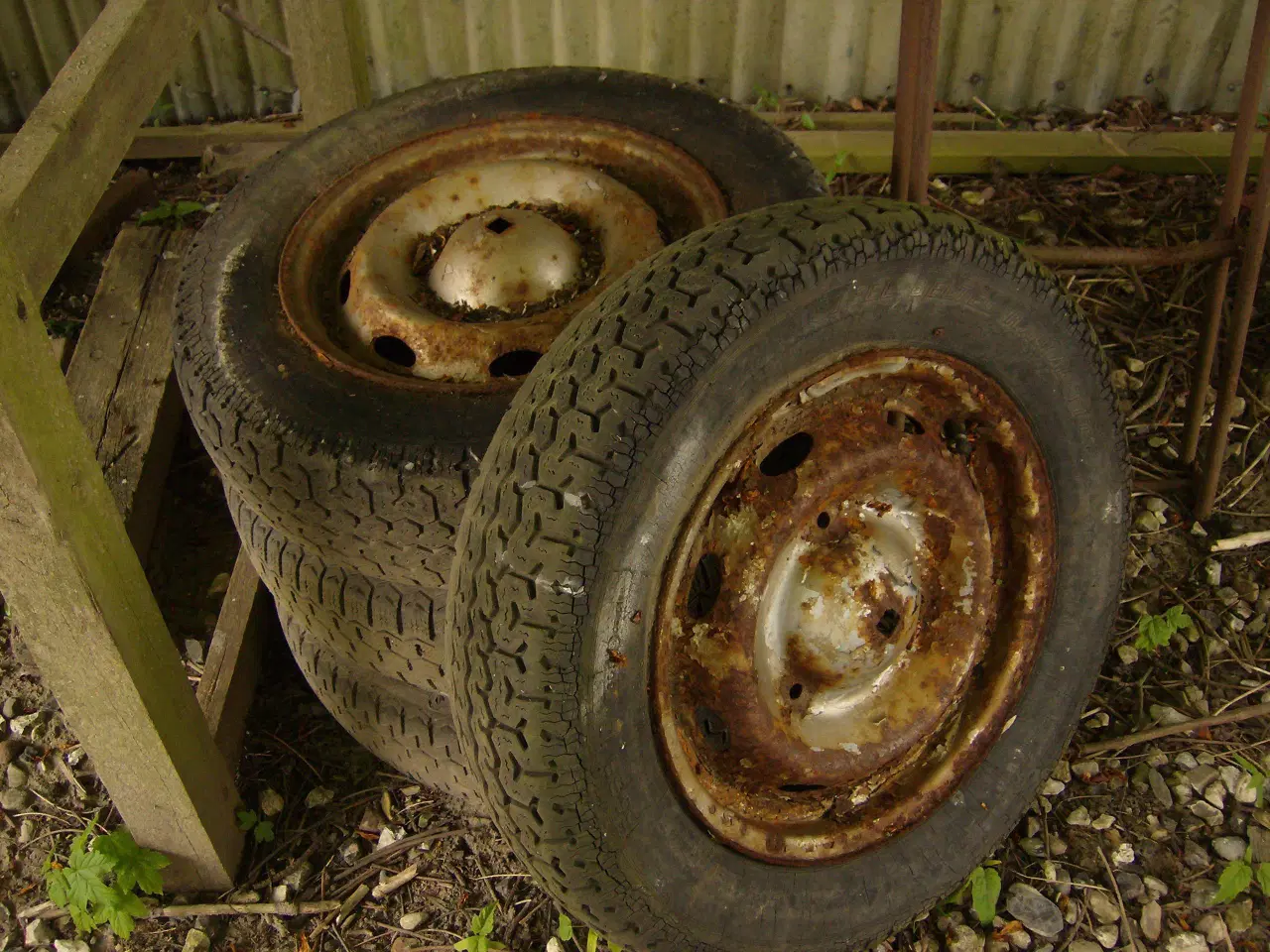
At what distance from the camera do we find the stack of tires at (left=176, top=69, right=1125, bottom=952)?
163 cm

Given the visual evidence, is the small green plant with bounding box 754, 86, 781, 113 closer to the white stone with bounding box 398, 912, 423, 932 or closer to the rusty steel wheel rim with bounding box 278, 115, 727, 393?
the rusty steel wheel rim with bounding box 278, 115, 727, 393

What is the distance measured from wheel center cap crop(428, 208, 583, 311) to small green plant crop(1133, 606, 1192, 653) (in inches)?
62.1

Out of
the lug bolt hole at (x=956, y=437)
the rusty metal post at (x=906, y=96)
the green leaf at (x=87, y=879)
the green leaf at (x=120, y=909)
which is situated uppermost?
the rusty metal post at (x=906, y=96)

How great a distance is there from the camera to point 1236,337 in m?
2.85

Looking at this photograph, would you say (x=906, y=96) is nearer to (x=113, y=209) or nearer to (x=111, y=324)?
(x=111, y=324)

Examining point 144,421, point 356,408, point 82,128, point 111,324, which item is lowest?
point 144,421

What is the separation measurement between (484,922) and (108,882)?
0.76 m

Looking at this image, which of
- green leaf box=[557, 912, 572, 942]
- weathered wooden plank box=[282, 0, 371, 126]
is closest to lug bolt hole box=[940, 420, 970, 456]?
green leaf box=[557, 912, 572, 942]

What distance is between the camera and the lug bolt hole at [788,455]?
1946 millimetres

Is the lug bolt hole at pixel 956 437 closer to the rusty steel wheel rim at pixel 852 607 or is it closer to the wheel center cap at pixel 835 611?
the rusty steel wheel rim at pixel 852 607

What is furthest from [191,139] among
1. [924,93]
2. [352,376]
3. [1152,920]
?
[1152,920]

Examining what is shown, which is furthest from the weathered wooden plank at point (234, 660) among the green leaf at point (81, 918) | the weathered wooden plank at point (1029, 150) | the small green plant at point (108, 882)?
the weathered wooden plank at point (1029, 150)

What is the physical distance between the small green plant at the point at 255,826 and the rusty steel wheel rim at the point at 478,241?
1.03 meters

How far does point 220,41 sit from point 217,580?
2.11 metres
